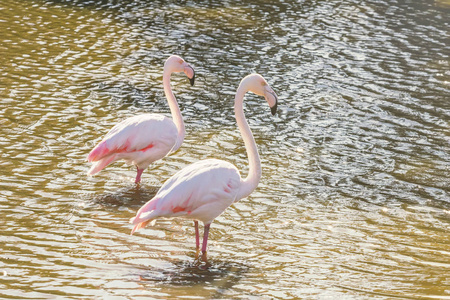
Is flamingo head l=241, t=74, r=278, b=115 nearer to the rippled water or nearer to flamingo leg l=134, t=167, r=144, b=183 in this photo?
the rippled water

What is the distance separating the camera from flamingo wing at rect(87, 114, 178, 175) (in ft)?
23.6

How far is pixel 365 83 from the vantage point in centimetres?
1099

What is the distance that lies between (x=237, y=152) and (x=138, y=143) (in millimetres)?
1514

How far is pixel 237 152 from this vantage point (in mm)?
8359

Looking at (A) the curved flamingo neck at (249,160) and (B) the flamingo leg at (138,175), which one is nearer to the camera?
(A) the curved flamingo neck at (249,160)

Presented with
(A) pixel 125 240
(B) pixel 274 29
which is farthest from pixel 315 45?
(A) pixel 125 240

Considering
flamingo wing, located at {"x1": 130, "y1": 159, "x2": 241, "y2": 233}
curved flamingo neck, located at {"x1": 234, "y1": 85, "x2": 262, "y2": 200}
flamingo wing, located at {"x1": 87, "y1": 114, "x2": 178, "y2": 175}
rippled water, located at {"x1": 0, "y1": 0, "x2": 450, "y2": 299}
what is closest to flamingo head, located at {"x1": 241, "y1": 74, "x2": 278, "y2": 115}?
curved flamingo neck, located at {"x1": 234, "y1": 85, "x2": 262, "y2": 200}

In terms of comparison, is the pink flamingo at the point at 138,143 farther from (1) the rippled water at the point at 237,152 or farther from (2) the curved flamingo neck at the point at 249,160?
(2) the curved flamingo neck at the point at 249,160

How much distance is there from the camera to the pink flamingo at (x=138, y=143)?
7.20 metres

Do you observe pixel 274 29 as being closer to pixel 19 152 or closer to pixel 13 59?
pixel 13 59

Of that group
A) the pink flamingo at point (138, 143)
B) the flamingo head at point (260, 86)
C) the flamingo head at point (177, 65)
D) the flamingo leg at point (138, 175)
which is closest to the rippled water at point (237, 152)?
the flamingo leg at point (138, 175)

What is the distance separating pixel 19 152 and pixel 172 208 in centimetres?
275

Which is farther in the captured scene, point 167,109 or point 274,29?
point 274,29

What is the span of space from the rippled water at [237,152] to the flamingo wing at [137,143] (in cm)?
34
